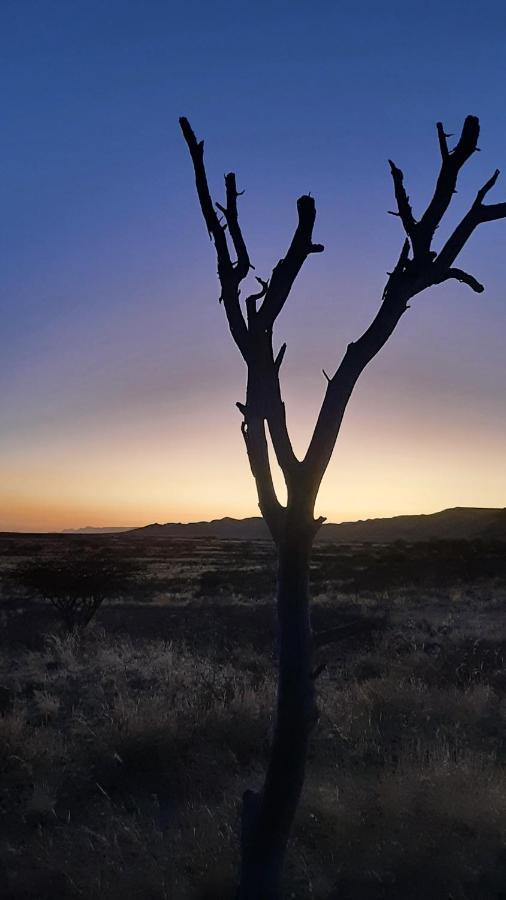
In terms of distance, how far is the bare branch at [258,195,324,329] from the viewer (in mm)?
4602

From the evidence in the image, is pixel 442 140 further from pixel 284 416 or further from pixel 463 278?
pixel 284 416

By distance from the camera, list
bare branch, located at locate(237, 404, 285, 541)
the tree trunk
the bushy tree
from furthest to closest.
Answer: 1. the bushy tree
2. bare branch, located at locate(237, 404, 285, 541)
3. the tree trunk

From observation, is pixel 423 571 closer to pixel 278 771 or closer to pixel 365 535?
pixel 278 771

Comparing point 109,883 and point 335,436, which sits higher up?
point 335,436

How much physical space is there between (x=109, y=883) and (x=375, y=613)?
55.8 feet

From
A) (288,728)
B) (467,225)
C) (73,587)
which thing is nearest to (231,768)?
(288,728)

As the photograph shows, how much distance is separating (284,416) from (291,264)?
1.08m

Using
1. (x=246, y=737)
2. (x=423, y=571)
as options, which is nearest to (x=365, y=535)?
→ (x=423, y=571)

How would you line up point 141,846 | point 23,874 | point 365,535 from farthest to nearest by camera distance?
1. point 365,535
2. point 141,846
3. point 23,874

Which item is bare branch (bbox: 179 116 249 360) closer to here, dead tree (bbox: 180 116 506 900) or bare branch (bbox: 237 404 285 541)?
dead tree (bbox: 180 116 506 900)

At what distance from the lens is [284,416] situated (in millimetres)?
4637

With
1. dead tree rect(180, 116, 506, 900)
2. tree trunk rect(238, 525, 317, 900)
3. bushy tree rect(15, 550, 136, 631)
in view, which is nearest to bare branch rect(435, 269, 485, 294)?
dead tree rect(180, 116, 506, 900)

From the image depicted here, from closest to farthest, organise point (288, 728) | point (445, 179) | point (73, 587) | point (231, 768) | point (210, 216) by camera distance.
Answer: point (288, 728)
point (445, 179)
point (210, 216)
point (231, 768)
point (73, 587)

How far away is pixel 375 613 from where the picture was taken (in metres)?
21.1
